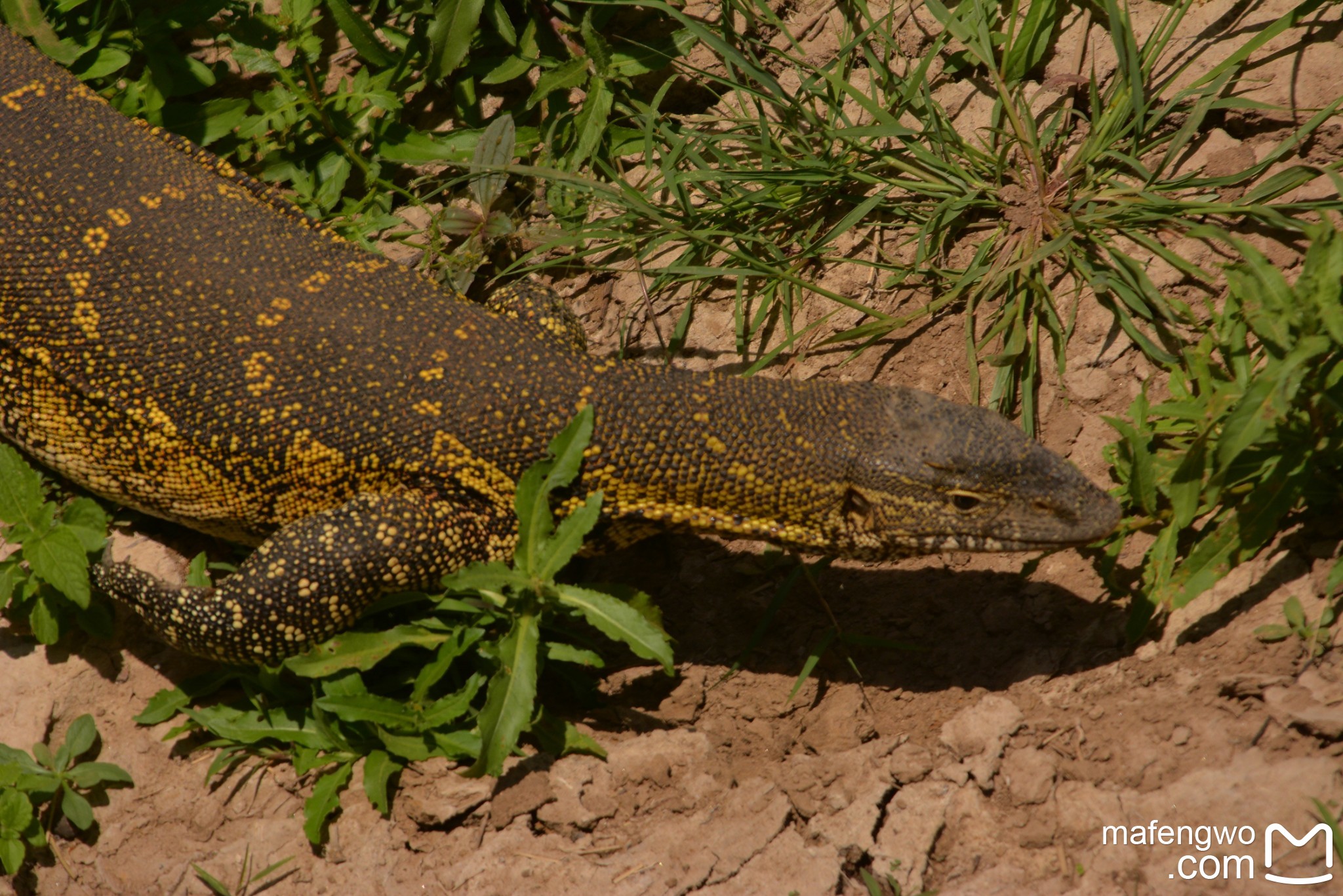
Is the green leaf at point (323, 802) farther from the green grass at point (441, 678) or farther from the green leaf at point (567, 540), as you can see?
the green leaf at point (567, 540)

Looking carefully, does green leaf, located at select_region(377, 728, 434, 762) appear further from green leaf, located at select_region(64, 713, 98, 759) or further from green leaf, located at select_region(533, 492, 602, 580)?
green leaf, located at select_region(64, 713, 98, 759)

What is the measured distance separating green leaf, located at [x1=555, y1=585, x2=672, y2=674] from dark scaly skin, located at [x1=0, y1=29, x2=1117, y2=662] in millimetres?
372

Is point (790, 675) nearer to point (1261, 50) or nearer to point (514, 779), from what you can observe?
point (514, 779)

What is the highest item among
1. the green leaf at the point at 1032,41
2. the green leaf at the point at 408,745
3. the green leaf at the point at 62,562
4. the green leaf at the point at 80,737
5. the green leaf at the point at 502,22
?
the green leaf at the point at 1032,41

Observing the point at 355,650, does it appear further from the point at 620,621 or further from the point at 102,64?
the point at 102,64

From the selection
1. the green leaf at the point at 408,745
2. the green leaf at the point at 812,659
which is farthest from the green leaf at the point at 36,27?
the green leaf at the point at 812,659

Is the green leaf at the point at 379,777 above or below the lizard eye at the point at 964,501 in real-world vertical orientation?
below

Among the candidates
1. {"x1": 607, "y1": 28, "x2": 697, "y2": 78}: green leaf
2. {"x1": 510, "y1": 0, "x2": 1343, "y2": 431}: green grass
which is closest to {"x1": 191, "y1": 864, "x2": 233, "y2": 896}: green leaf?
{"x1": 510, "y1": 0, "x2": 1343, "y2": 431}: green grass

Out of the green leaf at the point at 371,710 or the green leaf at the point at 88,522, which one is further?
the green leaf at the point at 88,522

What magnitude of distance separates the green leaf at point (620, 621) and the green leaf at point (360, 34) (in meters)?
3.36

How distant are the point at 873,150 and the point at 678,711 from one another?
288cm
